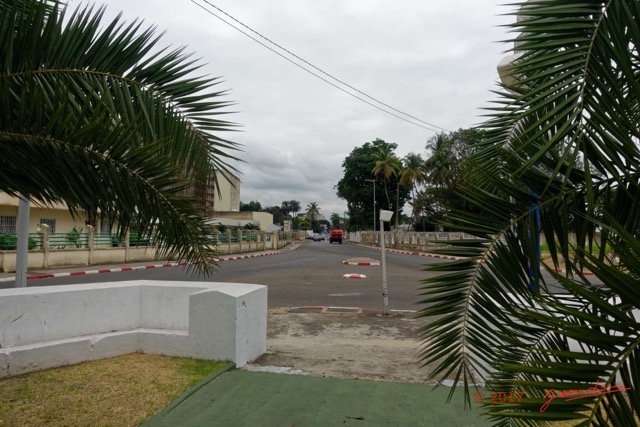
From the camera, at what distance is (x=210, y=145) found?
303cm

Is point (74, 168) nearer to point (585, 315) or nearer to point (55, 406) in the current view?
point (585, 315)

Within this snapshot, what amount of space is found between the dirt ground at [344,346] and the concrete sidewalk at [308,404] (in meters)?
0.33

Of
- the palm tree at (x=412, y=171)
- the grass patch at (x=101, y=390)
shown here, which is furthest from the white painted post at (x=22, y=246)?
the palm tree at (x=412, y=171)

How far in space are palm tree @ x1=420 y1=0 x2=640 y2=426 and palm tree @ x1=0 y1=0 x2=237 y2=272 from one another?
4.78ft

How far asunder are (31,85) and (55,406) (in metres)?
2.63

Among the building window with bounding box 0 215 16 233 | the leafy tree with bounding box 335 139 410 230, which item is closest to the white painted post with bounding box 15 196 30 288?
the building window with bounding box 0 215 16 233

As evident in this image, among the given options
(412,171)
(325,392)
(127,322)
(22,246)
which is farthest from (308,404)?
(412,171)

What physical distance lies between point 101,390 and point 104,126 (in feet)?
9.26

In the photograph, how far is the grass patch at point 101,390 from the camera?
345 cm

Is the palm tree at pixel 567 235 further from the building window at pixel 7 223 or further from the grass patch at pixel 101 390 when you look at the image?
the building window at pixel 7 223

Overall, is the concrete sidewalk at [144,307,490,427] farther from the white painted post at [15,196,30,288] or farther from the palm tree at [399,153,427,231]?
the palm tree at [399,153,427,231]

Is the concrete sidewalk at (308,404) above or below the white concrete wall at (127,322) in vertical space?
below

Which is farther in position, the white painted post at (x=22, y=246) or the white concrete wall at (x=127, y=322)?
the white painted post at (x=22, y=246)

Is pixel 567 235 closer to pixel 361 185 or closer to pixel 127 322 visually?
pixel 127 322
